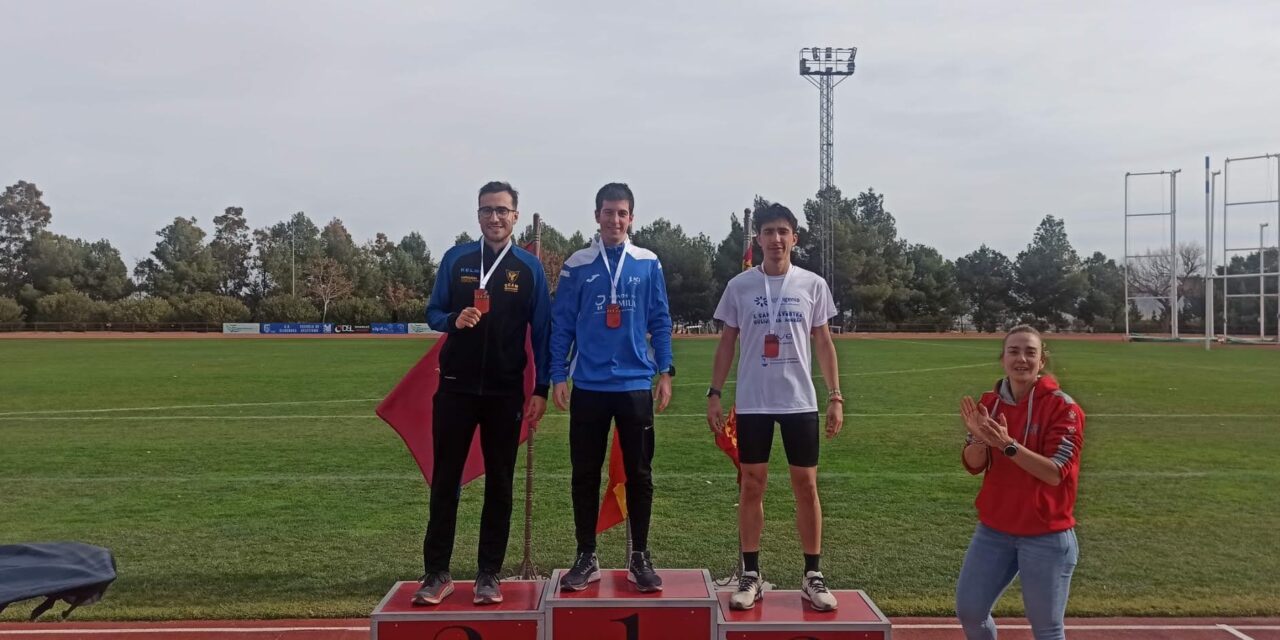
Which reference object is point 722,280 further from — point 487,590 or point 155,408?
point 487,590

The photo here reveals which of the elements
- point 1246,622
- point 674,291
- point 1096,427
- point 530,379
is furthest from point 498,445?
point 674,291

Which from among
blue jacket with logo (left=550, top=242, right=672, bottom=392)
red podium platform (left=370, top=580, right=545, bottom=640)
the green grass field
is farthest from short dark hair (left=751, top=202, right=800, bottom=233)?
the green grass field

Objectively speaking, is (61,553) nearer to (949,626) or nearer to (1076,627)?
(949,626)

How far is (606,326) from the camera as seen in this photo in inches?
161

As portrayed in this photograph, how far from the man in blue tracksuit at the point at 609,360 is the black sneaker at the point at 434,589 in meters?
0.53

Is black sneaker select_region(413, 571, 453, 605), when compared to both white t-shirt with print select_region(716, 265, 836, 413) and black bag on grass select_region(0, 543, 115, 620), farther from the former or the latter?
white t-shirt with print select_region(716, 265, 836, 413)

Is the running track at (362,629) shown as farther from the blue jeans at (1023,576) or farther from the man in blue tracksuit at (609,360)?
the man in blue tracksuit at (609,360)

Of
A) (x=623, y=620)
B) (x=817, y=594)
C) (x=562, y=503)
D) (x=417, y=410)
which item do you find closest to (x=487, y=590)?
(x=623, y=620)

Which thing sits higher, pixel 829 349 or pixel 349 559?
pixel 829 349

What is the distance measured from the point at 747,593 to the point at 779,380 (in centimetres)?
96

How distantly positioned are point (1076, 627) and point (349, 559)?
14.6ft

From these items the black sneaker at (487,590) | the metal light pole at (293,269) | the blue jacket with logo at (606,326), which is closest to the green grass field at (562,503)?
the black sneaker at (487,590)

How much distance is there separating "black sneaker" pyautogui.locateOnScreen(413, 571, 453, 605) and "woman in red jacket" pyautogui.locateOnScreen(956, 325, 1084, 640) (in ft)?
7.25

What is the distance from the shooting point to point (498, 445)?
13.7 feet
